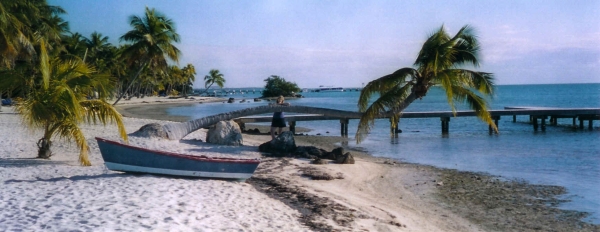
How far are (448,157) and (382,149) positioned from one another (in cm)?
298

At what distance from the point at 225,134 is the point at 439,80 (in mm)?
7087

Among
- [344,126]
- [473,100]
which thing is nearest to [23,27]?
[344,126]

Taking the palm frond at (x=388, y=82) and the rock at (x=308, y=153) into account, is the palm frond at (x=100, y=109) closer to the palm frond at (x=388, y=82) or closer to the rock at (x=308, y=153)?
the rock at (x=308, y=153)

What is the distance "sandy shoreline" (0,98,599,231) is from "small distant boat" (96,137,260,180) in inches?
8.5

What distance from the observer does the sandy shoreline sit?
Result: 7027mm

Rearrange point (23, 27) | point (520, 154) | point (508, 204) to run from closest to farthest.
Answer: point (508, 204)
point (520, 154)
point (23, 27)

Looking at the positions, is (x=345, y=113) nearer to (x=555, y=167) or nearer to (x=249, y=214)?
(x=555, y=167)

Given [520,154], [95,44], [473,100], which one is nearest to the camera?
[473,100]

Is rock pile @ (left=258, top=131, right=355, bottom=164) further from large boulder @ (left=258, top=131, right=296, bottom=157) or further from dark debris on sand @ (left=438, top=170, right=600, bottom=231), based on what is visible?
dark debris on sand @ (left=438, top=170, right=600, bottom=231)

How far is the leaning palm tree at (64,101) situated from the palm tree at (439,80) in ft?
26.4

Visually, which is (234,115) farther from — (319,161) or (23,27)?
(23,27)

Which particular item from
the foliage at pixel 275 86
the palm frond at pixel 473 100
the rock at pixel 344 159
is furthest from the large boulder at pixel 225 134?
the foliage at pixel 275 86

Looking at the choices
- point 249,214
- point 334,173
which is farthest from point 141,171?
point 334,173

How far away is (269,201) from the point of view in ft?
30.1
